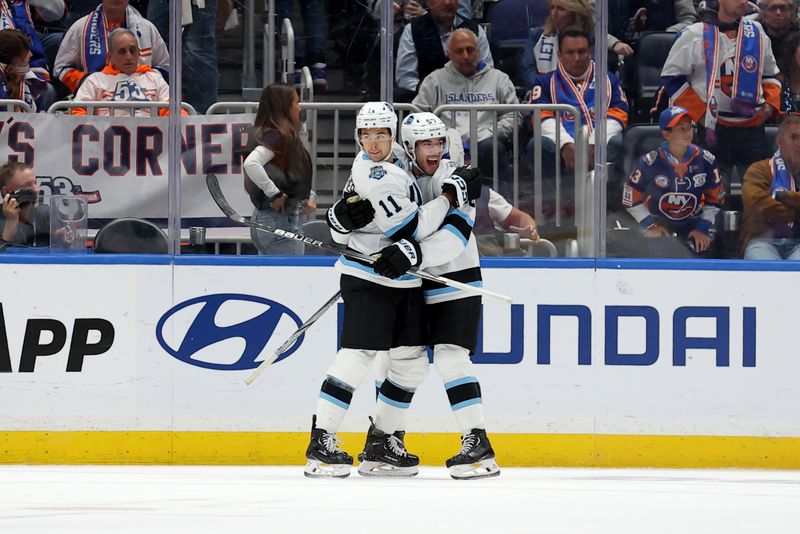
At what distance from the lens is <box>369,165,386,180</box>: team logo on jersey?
531 cm

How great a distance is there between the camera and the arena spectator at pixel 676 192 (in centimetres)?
639

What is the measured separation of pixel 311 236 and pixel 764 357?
187 cm

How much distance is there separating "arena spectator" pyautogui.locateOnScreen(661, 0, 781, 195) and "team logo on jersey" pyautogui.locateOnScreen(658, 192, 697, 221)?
0.18m

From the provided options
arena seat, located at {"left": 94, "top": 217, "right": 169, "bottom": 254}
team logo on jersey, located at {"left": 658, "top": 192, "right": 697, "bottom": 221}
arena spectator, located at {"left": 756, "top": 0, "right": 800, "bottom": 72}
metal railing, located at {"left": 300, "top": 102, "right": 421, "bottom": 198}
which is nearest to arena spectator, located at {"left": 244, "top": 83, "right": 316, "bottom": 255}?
metal railing, located at {"left": 300, "top": 102, "right": 421, "bottom": 198}

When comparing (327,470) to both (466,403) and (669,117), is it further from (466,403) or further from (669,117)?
(669,117)

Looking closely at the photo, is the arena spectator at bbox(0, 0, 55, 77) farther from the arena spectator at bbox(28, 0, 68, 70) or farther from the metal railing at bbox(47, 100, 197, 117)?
the metal railing at bbox(47, 100, 197, 117)

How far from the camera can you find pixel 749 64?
21.1 feet

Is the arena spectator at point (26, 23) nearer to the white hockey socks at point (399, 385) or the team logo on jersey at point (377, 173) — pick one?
the team logo on jersey at point (377, 173)

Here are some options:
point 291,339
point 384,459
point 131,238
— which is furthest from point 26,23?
point 384,459

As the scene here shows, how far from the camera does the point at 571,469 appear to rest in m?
6.16

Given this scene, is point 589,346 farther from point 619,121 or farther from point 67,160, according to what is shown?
point 67,160

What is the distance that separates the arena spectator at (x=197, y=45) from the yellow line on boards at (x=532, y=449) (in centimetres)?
136

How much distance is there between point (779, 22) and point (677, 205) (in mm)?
847

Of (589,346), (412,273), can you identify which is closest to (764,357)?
(589,346)
